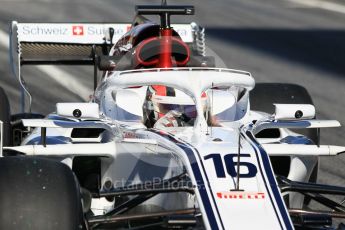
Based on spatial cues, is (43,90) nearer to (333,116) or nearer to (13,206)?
(333,116)

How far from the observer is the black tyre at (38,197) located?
7.45m

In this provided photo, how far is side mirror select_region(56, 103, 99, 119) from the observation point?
347 inches

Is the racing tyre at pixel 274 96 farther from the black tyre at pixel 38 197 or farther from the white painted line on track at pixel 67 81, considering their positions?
the white painted line on track at pixel 67 81

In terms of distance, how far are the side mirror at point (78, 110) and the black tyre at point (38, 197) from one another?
1.03 meters

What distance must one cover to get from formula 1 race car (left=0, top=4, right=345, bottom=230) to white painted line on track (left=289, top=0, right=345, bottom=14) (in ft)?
47.3

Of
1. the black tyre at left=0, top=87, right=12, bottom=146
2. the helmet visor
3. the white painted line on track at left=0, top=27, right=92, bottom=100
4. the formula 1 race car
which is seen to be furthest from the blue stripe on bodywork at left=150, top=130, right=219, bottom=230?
the white painted line on track at left=0, top=27, right=92, bottom=100

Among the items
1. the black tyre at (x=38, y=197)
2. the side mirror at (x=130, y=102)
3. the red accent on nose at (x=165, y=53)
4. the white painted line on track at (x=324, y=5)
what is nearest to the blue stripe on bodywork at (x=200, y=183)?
the black tyre at (x=38, y=197)

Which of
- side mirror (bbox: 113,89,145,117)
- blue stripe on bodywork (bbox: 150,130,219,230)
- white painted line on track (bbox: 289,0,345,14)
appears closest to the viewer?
blue stripe on bodywork (bbox: 150,130,219,230)

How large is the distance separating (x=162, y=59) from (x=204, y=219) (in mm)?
2628

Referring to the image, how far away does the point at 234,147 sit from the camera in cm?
800

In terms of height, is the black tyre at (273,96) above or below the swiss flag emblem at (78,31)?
below

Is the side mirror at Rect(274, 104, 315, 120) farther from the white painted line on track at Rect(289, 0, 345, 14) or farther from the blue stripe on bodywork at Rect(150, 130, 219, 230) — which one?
the white painted line on track at Rect(289, 0, 345, 14)

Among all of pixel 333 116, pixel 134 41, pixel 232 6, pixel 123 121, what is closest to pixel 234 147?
pixel 123 121

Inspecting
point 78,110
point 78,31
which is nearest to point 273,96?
point 78,31
